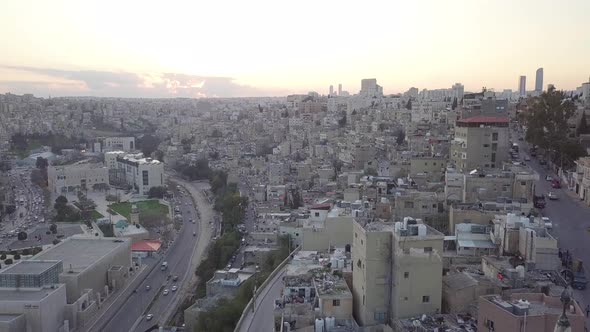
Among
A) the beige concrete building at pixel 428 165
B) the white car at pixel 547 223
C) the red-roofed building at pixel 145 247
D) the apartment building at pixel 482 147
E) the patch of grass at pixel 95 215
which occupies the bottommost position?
the red-roofed building at pixel 145 247

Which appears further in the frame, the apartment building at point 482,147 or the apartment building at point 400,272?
the apartment building at point 482,147

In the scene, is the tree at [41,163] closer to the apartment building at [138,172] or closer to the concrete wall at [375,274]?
the apartment building at [138,172]

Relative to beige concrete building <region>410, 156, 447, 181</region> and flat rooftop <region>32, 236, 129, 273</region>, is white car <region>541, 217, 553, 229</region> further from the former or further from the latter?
flat rooftop <region>32, 236, 129, 273</region>

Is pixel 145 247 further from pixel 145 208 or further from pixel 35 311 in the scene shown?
pixel 35 311

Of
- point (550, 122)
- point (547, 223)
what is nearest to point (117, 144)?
point (550, 122)

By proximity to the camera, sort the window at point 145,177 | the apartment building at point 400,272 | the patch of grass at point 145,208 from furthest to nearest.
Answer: the window at point 145,177, the patch of grass at point 145,208, the apartment building at point 400,272

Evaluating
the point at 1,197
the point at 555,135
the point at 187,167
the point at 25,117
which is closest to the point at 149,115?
the point at 25,117

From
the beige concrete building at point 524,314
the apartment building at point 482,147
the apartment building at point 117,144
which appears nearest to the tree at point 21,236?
the apartment building at point 482,147
